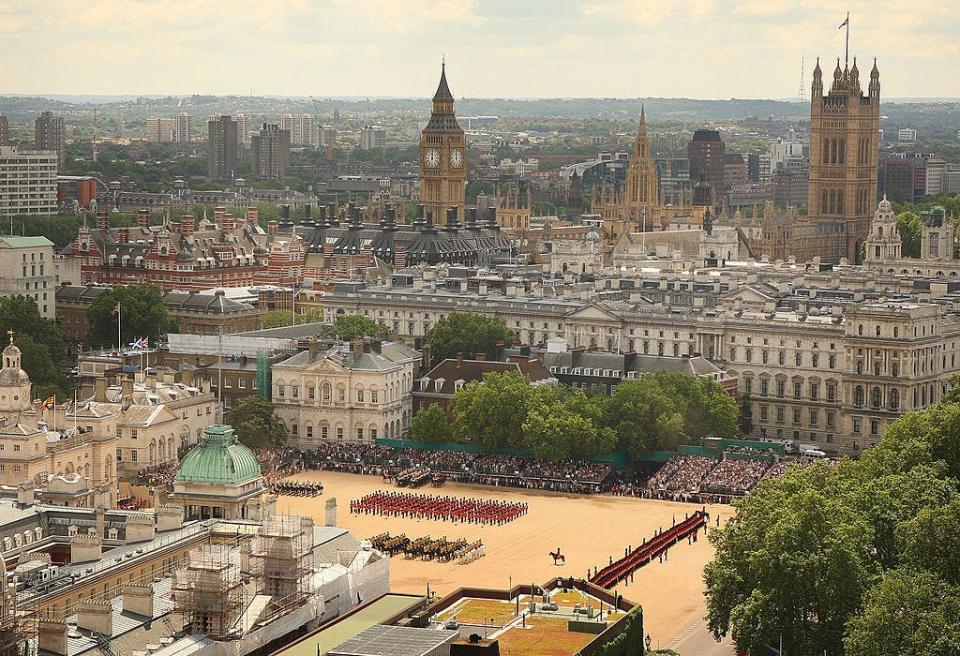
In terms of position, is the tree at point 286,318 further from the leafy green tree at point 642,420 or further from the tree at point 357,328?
the leafy green tree at point 642,420

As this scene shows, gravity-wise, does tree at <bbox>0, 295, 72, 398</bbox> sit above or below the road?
above

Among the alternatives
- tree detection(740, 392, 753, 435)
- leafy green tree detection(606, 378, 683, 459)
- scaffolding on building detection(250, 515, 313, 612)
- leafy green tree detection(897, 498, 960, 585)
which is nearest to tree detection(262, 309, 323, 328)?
tree detection(740, 392, 753, 435)

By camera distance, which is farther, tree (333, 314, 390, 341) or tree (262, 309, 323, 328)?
tree (262, 309, 323, 328)

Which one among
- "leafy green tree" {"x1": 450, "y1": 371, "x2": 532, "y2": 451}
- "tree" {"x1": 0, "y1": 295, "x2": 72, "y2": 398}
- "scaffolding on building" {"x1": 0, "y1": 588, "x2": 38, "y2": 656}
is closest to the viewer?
"scaffolding on building" {"x1": 0, "y1": 588, "x2": 38, "y2": 656}

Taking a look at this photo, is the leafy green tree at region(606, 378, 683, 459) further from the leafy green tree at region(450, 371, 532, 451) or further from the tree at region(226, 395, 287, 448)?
the tree at region(226, 395, 287, 448)

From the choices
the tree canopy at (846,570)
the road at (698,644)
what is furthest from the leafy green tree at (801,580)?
the road at (698,644)

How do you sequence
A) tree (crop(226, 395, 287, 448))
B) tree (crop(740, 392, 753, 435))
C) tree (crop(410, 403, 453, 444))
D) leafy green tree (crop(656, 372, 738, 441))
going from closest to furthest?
tree (crop(226, 395, 287, 448)), tree (crop(410, 403, 453, 444)), leafy green tree (crop(656, 372, 738, 441)), tree (crop(740, 392, 753, 435))

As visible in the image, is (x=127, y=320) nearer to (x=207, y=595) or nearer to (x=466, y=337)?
(x=466, y=337)
